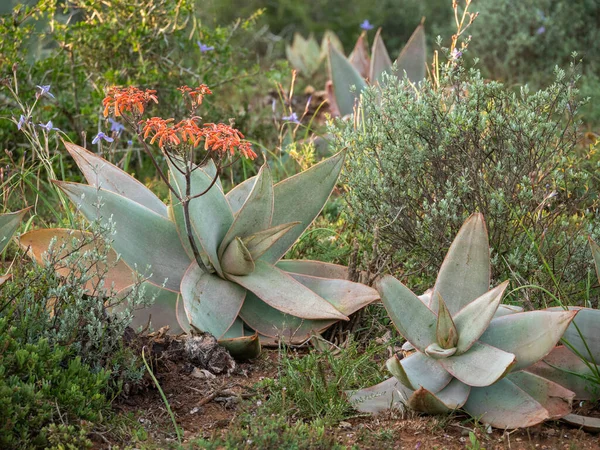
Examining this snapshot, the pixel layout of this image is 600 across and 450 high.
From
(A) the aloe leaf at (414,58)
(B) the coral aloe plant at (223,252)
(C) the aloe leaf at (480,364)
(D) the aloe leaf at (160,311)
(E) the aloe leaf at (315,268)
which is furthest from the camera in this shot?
(A) the aloe leaf at (414,58)

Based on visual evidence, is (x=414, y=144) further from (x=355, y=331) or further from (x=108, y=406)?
(x=108, y=406)

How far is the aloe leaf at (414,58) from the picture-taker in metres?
5.43

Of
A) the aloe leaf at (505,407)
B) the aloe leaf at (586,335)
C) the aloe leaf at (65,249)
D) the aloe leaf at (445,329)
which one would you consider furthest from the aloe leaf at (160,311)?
the aloe leaf at (586,335)

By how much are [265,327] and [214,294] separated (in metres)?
0.26

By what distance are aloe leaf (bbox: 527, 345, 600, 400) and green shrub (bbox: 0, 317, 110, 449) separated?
5.02 ft

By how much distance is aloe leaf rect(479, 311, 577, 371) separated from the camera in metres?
2.46

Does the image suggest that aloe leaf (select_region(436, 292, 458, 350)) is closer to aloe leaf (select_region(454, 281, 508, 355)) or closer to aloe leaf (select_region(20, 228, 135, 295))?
aloe leaf (select_region(454, 281, 508, 355))

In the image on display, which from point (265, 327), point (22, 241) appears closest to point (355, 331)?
point (265, 327)

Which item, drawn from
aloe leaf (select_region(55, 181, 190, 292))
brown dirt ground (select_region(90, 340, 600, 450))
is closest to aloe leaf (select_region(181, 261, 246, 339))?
aloe leaf (select_region(55, 181, 190, 292))

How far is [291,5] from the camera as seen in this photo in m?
10.1

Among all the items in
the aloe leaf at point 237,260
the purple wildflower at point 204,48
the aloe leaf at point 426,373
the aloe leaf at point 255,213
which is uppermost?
the purple wildflower at point 204,48

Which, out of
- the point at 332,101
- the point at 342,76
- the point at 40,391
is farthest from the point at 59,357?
the point at 332,101

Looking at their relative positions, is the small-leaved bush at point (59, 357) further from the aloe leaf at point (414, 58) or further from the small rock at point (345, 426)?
the aloe leaf at point (414, 58)

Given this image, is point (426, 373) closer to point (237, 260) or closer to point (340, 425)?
point (340, 425)
